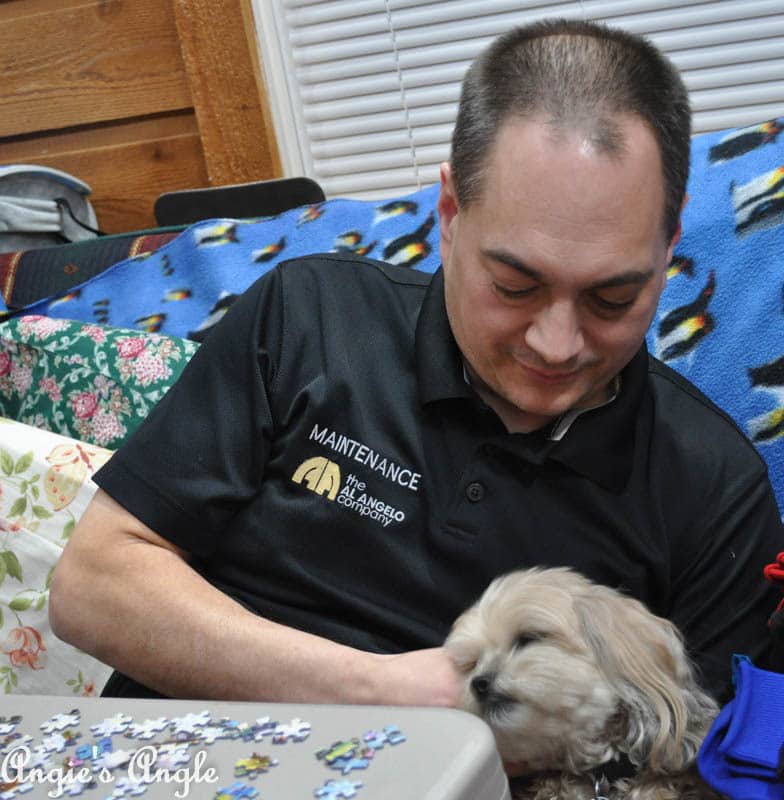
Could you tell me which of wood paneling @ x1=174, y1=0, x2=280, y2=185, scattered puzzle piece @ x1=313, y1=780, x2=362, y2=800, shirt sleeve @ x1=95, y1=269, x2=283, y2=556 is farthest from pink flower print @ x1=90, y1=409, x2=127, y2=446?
scattered puzzle piece @ x1=313, y1=780, x2=362, y2=800

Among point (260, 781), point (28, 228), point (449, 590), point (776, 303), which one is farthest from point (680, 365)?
point (28, 228)

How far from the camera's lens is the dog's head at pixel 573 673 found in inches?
47.2

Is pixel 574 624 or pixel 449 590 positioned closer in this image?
pixel 574 624

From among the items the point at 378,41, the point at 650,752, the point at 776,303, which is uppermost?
the point at 378,41

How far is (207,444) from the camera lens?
1.40 m

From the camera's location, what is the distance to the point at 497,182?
123 cm

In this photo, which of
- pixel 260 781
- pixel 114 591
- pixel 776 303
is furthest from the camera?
pixel 776 303

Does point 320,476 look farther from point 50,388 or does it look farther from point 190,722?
point 50,388

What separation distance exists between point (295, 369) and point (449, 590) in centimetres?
35

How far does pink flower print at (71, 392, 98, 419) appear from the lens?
208cm

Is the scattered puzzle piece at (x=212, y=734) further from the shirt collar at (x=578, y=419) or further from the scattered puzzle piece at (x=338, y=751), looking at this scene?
the shirt collar at (x=578, y=419)

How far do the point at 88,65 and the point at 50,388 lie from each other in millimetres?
1243

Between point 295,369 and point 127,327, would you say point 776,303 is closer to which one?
point 295,369

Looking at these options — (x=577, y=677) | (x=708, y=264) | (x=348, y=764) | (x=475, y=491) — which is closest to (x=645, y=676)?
(x=577, y=677)
